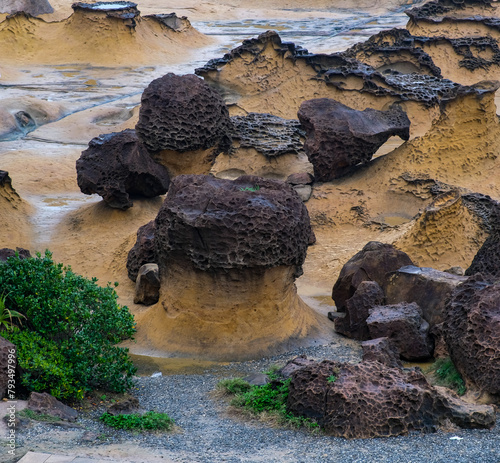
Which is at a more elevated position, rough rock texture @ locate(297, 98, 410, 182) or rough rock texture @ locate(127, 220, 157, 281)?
rough rock texture @ locate(297, 98, 410, 182)

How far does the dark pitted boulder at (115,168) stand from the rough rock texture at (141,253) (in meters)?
1.90

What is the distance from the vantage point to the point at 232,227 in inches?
286

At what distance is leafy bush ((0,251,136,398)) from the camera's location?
5934 mm

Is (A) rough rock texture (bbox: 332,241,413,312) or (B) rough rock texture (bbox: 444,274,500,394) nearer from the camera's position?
(B) rough rock texture (bbox: 444,274,500,394)

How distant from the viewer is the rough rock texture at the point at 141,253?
966 cm

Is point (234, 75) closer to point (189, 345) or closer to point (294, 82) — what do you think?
point (294, 82)

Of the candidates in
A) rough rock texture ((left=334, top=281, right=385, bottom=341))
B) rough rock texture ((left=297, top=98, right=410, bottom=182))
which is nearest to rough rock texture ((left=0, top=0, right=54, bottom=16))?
rough rock texture ((left=297, top=98, right=410, bottom=182))

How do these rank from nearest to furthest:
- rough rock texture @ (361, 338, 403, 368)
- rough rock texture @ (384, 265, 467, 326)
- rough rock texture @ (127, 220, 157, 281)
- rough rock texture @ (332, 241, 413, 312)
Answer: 1. rough rock texture @ (361, 338, 403, 368)
2. rough rock texture @ (384, 265, 467, 326)
3. rough rock texture @ (332, 241, 413, 312)
4. rough rock texture @ (127, 220, 157, 281)

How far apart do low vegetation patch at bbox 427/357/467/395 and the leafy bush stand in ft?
7.87

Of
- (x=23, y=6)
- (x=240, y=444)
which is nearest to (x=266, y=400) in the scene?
(x=240, y=444)

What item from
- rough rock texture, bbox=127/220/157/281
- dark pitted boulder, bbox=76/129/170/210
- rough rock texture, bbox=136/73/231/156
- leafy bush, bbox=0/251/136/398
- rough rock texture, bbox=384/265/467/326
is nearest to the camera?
leafy bush, bbox=0/251/136/398

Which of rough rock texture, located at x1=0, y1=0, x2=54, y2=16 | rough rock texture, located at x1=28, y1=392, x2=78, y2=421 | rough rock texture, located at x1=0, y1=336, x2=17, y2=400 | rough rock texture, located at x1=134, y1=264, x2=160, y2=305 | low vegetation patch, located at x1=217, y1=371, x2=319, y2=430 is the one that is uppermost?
rough rock texture, located at x1=0, y1=0, x2=54, y2=16

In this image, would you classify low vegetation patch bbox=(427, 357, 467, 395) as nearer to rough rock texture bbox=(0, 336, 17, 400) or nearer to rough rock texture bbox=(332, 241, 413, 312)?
rough rock texture bbox=(332, 241, 413, 312)

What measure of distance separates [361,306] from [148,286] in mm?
2476
